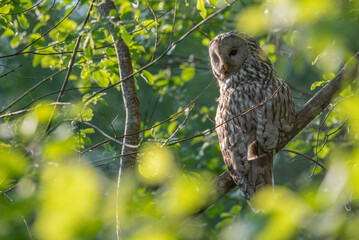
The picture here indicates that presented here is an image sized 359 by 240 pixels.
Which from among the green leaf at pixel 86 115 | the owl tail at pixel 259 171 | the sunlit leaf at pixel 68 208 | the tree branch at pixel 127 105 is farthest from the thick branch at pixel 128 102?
the sunlit leaf at pixel 68 208

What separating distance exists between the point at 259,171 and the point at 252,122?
0.32 metres

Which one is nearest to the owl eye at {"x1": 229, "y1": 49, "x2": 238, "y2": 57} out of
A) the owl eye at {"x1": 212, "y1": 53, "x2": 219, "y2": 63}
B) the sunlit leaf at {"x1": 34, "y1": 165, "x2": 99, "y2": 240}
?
the owl eye at {"x1": 212, "y1": 53, "x2": 219, "y2": 63}

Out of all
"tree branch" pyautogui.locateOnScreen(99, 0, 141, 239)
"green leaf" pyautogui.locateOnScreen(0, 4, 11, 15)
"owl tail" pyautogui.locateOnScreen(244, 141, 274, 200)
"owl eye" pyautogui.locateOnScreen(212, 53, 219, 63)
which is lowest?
"owl tail" pyautogui.locateOnScreen(244, 141, 274, 200)

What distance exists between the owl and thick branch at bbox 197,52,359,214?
0.26ft

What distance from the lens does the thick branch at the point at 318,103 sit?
2.43 meters

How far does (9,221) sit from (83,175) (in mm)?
206

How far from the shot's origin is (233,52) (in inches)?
132

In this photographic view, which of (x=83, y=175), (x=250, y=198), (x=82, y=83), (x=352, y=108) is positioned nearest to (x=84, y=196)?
(x=83, y=175)

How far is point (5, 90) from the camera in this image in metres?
6.63

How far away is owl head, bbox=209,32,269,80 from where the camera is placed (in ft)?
10.8

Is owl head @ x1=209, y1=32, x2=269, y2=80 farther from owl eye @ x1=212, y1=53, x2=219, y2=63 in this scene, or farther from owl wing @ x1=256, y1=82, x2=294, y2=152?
owl wing @ x1=256, y1=82, x2=294, y2=152

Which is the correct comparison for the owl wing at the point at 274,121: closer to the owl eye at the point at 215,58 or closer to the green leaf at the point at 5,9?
the owl eye at the point at 215,58

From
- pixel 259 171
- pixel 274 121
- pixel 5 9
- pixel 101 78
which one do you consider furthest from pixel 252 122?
pixel 5 9

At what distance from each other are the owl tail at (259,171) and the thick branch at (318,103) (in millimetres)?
167
